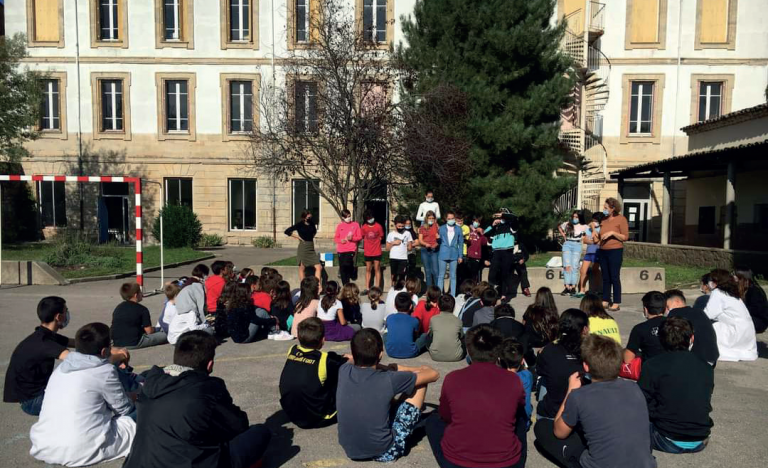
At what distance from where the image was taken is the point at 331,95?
54.3 feet

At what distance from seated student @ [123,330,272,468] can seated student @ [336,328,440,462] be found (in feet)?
2.97

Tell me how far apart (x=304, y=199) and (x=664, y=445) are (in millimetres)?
23563

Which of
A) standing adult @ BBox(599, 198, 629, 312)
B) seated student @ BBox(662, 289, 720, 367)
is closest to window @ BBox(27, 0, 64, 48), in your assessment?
standing adult @ BBox(599, 198, 629, 312)

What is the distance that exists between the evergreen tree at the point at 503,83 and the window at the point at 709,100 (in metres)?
11.2

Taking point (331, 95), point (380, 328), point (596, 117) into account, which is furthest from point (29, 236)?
point (596, 117)

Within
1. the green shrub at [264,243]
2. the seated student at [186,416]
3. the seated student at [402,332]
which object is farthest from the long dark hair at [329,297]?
the green shrub at [264,243]

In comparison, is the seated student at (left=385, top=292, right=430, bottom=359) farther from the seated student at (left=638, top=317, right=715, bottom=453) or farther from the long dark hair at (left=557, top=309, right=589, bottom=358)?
the seated student at (left=638, top=317, right=715, bottom=453)

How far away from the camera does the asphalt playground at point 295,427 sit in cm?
486

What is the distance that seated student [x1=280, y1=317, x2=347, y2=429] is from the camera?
518 cm

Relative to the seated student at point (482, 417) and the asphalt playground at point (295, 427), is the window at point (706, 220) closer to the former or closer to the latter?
the asphalt playground at point (295, 427)

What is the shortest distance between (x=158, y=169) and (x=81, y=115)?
14.4ft

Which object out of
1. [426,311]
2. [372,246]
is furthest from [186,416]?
[372,246]

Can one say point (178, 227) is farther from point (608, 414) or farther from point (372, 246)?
point (608, 414)

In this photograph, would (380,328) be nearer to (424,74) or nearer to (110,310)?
(110,310)
